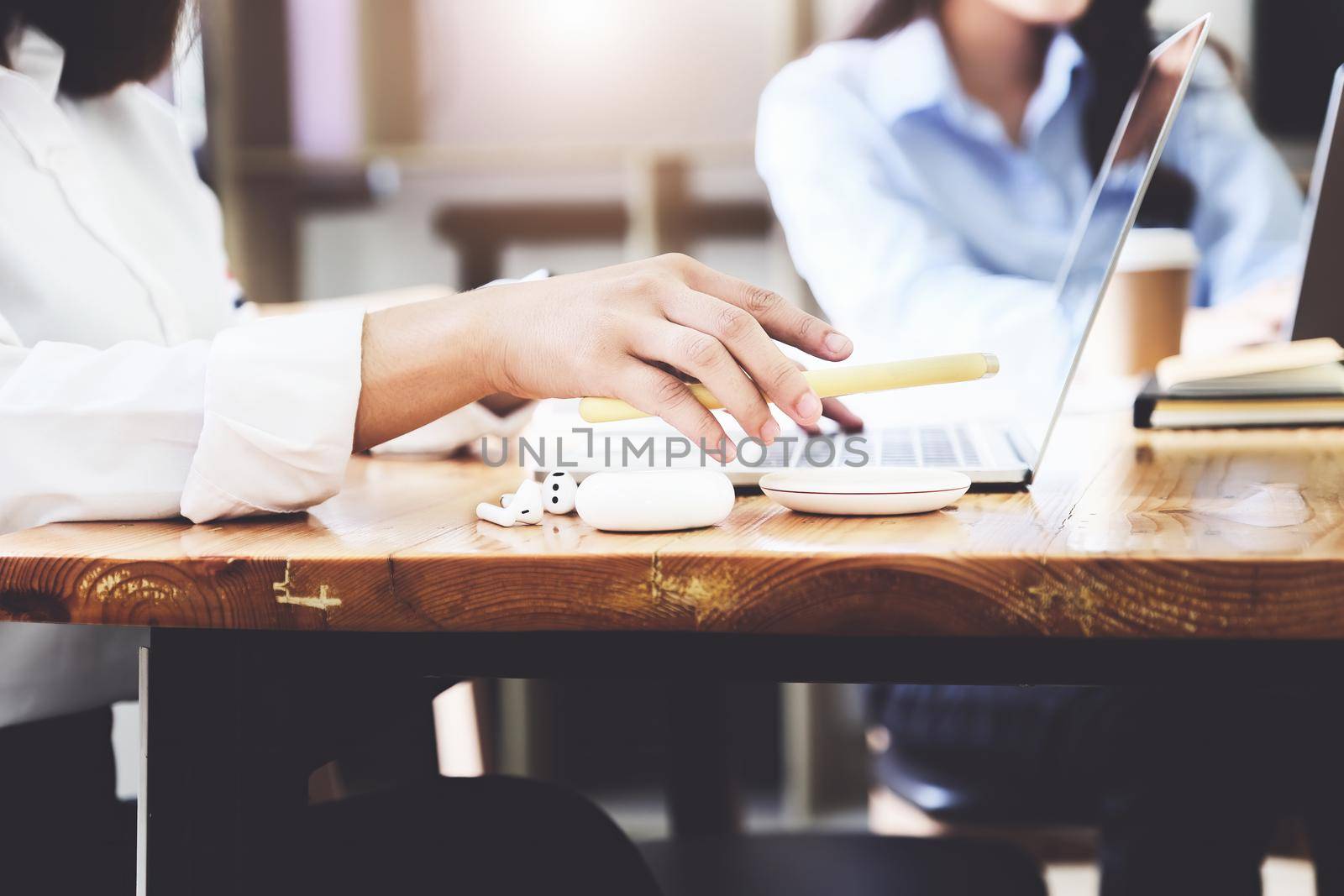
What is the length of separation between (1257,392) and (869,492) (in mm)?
658

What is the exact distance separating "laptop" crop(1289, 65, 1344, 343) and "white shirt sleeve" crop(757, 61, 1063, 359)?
2.24 feet

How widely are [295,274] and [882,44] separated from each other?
49.4 inches

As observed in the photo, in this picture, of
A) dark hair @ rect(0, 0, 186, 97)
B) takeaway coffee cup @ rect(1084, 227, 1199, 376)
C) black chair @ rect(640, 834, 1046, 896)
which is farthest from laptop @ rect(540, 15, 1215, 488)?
takeaway coffee cup @ rect(1084, 227, 1199, 376)

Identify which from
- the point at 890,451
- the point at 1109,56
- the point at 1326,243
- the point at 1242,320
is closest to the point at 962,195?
the point at 1109,56

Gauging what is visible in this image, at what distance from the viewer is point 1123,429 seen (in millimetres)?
936

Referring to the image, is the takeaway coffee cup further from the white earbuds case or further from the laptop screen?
the white earbuds case

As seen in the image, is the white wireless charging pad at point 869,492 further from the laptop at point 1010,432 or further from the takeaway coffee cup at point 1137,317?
the takeaway coffee cup at point 1137,317

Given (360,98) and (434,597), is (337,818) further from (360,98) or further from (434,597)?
(360,98)

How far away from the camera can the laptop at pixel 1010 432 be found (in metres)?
0.62

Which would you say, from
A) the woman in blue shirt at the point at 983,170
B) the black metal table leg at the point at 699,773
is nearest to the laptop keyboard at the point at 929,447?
the black metal table leg at the point at 699,773

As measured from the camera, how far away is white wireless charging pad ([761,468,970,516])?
500 mm

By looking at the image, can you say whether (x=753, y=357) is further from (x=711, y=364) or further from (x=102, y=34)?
(x=102, y=34)

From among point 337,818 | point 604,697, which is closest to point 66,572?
point 337,818

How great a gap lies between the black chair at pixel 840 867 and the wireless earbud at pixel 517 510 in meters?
0.35
